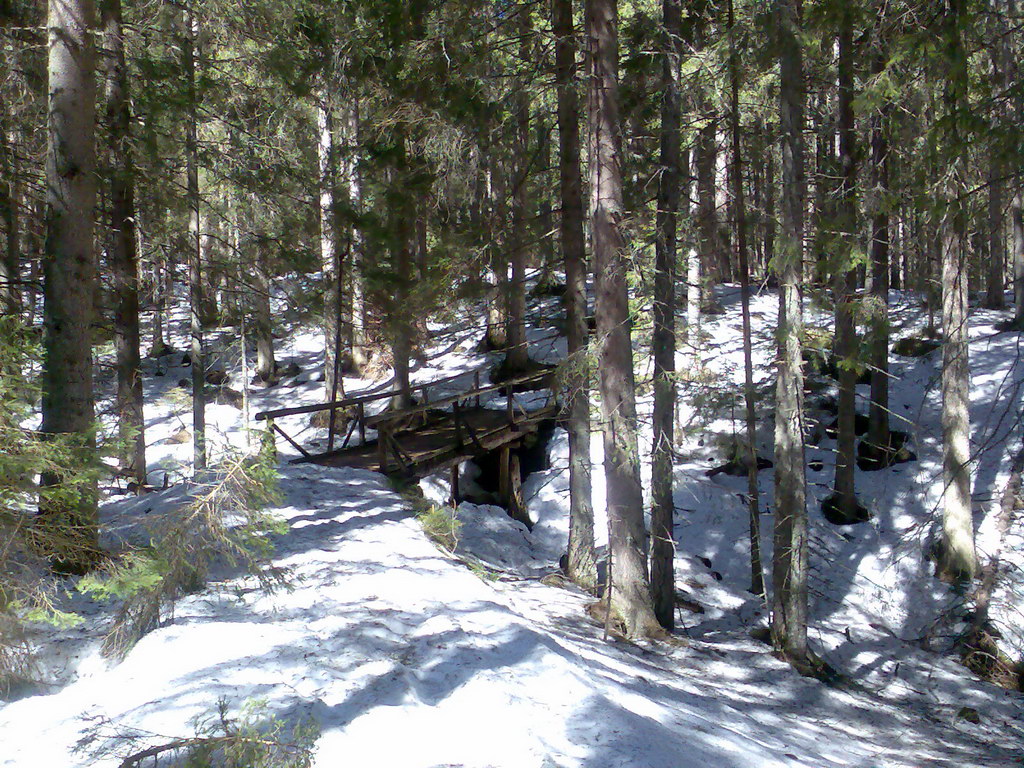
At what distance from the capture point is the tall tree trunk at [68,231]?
6090 millimetres

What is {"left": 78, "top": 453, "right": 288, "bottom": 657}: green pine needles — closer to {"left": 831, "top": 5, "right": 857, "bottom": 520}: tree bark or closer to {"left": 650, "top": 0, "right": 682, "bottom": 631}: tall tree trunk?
{"left": 650, "top": 0, "right": 682, "bottom": 631}: tall tree trunk

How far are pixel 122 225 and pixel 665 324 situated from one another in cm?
752

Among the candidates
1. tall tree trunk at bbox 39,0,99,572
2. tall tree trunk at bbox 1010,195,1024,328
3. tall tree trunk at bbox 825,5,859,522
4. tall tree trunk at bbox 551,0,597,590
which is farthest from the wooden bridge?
tall tree trunk at bbox 1010,195,1024,328

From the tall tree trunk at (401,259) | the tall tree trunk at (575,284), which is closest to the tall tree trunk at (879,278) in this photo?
the tall tree trunk at (575,284)

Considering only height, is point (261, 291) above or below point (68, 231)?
below

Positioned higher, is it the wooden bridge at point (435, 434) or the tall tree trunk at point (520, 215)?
the tall tree trunk at point (520, 215)

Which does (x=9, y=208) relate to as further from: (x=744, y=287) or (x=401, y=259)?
(x=744, y=287)

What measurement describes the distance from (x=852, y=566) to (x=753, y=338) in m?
8.46

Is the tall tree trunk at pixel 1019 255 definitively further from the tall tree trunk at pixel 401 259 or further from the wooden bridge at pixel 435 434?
the tall tree trunk at pixel 401 259

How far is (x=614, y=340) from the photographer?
8438mm

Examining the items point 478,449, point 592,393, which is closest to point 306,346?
point 478,449

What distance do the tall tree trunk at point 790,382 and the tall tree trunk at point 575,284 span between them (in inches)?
99.1

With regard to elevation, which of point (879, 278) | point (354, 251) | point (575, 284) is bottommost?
point (879, 278)

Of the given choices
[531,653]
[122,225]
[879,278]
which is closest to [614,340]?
[531,653]
